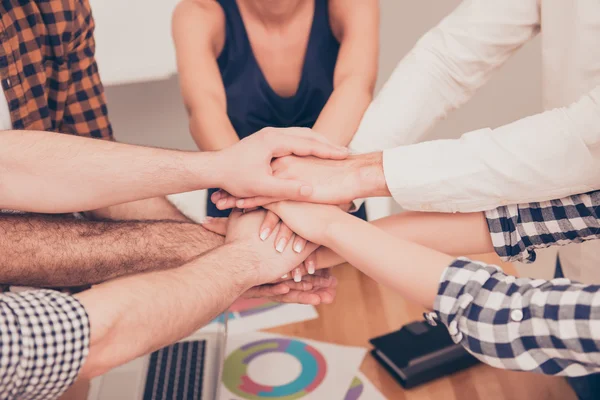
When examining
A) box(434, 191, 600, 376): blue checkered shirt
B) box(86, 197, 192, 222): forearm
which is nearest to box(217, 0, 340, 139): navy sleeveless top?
box(86, 197, 192, 222): forearm

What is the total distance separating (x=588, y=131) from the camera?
0.92m

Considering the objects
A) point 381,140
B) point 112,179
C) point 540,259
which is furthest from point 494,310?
point 540,259

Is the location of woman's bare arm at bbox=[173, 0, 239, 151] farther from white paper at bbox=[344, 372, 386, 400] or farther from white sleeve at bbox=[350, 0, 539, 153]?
white paper at bbox=[344, 372, 386, 400]

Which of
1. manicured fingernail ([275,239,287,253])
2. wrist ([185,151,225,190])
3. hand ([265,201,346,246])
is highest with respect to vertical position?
wrist ([185,151,225,190])

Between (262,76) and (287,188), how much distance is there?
1.61 feet

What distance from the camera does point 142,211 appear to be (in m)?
1.29

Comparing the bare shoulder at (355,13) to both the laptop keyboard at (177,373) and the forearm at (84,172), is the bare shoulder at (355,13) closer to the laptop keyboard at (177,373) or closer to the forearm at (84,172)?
the forearm at (84,172)

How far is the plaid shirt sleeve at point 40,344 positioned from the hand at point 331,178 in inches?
19.2

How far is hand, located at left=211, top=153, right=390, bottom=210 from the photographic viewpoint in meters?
1.06

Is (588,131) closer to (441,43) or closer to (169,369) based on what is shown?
(441,43)

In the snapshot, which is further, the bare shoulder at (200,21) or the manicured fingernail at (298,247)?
the bare shoulder at (200,21)

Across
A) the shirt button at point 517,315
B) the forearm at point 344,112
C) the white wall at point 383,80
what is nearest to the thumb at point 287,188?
the forearm at point 344,112

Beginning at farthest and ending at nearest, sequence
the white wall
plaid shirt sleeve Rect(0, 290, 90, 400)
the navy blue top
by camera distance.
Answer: the white wall < the navy blue top < plaid shirt sleeve Rect(0, 290, 90, 400)

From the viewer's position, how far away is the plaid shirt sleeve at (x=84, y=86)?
4.18ft
